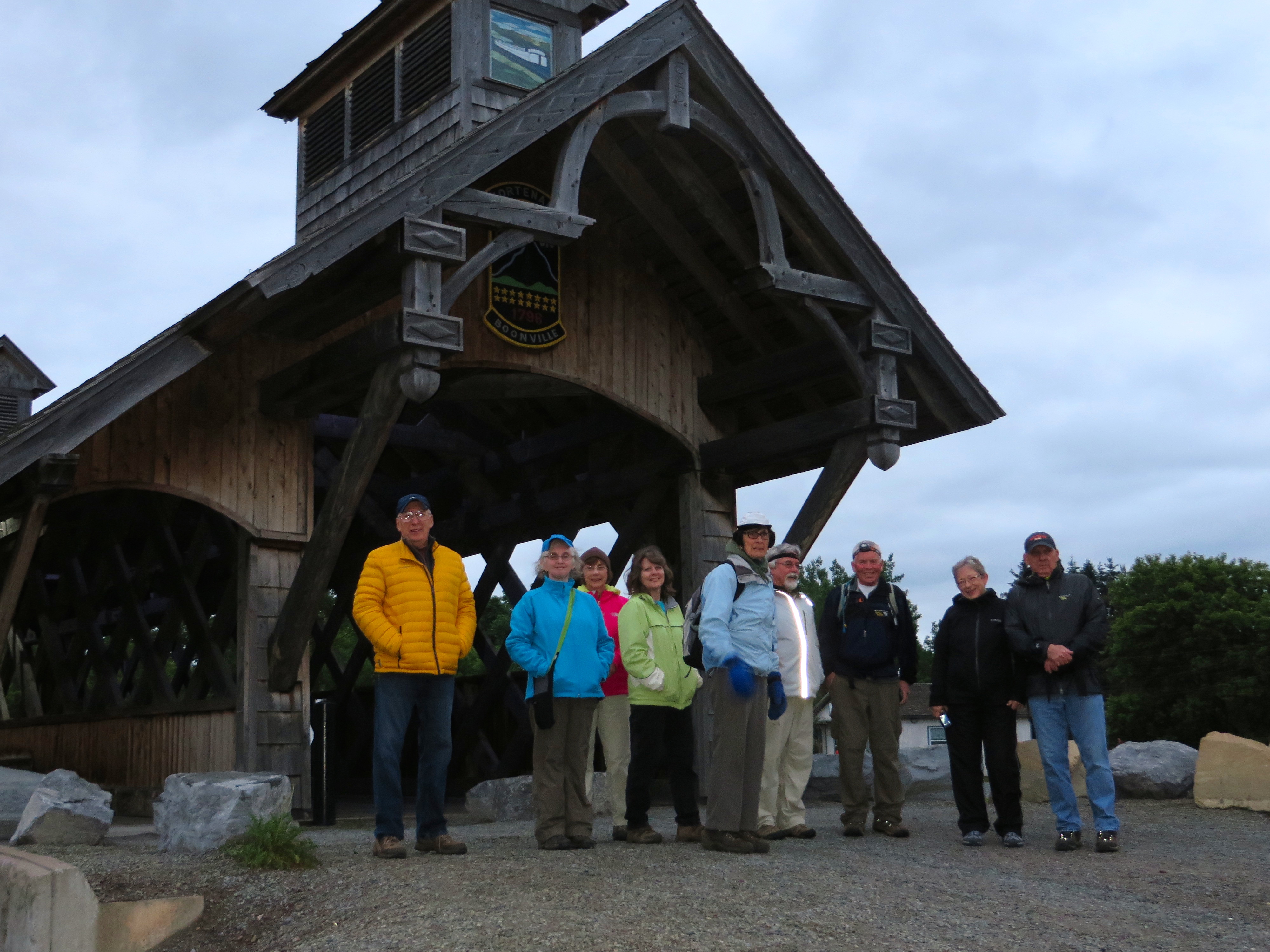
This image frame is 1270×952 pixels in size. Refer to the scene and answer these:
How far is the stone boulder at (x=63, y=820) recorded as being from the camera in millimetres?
7457

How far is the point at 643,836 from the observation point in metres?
6.92

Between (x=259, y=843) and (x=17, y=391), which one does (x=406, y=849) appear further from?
(x=17, y=391)

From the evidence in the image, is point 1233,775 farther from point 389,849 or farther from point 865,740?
point 389,849

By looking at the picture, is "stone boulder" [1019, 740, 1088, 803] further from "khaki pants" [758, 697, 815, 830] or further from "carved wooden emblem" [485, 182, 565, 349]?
"carved wooden emblem" [485, 182, 565, 349]

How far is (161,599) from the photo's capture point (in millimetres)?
17859

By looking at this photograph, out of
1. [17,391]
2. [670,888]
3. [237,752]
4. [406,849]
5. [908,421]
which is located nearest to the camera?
[670,888]

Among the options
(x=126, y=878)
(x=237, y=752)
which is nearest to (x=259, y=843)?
(x=126, y=878)

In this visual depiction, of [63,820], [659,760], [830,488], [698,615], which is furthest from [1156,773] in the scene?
[63,820]

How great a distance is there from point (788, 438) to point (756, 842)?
4.55 meters

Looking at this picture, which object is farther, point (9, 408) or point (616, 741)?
point (9, 408)

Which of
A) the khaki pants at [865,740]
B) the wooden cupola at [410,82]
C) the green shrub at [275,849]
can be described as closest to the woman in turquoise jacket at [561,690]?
the green shrub at [275,849]

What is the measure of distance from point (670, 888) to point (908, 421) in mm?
5443

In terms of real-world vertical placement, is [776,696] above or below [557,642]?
below

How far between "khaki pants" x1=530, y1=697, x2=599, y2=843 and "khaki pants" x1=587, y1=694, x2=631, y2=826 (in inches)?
22.9
